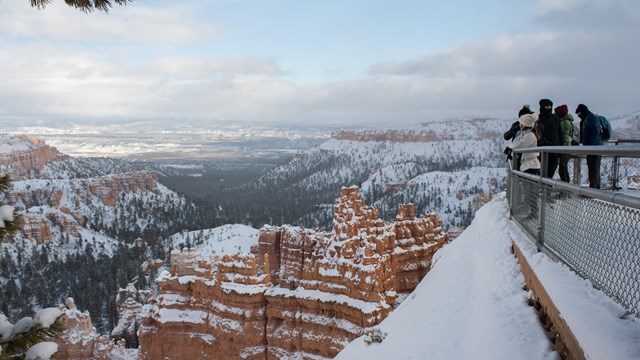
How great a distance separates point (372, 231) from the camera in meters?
18.2

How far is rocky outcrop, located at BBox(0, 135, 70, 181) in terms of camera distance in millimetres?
115188

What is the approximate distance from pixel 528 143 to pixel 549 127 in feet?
→ 2.63

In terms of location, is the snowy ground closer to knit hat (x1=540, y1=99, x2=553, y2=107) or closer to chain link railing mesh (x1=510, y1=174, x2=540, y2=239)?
chain link railing mesh (x1=510, y1=174, x2=540, y2=239)

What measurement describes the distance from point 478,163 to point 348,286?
14602cm

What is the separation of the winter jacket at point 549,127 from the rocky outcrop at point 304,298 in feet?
26.6

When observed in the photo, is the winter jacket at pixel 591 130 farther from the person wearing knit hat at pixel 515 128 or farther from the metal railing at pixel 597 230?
the metal railing at pixel 597 230

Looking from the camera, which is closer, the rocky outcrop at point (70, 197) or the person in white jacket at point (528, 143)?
the person in white jacket at point (528, 143)

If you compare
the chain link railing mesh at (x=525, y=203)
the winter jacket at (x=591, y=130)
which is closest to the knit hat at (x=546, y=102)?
the winter jacket at (x=591, y=130)

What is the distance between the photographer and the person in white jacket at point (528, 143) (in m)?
8.31

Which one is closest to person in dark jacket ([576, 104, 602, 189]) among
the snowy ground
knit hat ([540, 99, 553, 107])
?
knit hat ([540, 99, 553, 107])

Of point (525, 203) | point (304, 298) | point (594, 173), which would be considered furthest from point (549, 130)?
point (304, 298)

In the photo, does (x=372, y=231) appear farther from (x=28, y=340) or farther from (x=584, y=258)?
(x=28, y=340)

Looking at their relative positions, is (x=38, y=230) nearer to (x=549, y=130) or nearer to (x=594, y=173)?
(x=549, y=130)

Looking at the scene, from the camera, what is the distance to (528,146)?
864 cm
